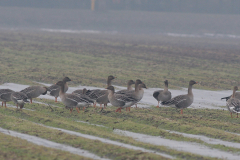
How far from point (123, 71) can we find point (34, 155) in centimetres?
3373

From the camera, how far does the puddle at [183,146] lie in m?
14.9

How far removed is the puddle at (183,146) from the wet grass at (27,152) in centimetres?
377

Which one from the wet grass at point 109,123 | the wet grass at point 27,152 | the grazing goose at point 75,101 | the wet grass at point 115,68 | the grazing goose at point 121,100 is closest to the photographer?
the wet grass at point 27,152

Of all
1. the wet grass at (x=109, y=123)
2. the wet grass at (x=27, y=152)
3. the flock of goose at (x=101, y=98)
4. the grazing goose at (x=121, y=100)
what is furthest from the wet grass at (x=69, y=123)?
the wet grass at (x=27, y=152)

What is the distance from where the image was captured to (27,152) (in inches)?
556

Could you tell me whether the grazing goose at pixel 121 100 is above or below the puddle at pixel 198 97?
above

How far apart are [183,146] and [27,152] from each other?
224 inches

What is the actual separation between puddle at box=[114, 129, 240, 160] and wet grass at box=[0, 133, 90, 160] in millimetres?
3769

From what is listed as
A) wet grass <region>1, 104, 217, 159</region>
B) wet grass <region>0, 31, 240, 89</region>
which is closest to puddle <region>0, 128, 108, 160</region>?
A: wet grass <region>1, 104, 217, 159</region>

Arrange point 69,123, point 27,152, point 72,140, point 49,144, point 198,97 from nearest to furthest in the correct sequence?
1. point 27,152
2. point 49,144
3. point 72,140
4. point 69,123
5. point 198,97

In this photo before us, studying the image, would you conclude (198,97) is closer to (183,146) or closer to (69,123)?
(69,123)

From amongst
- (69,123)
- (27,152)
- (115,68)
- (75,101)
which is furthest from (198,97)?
(27,152)

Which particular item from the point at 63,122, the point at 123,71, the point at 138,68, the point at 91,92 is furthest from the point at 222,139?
the point at 138,68

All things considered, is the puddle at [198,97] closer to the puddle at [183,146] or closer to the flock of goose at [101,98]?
the flock of goose at [101,98]
